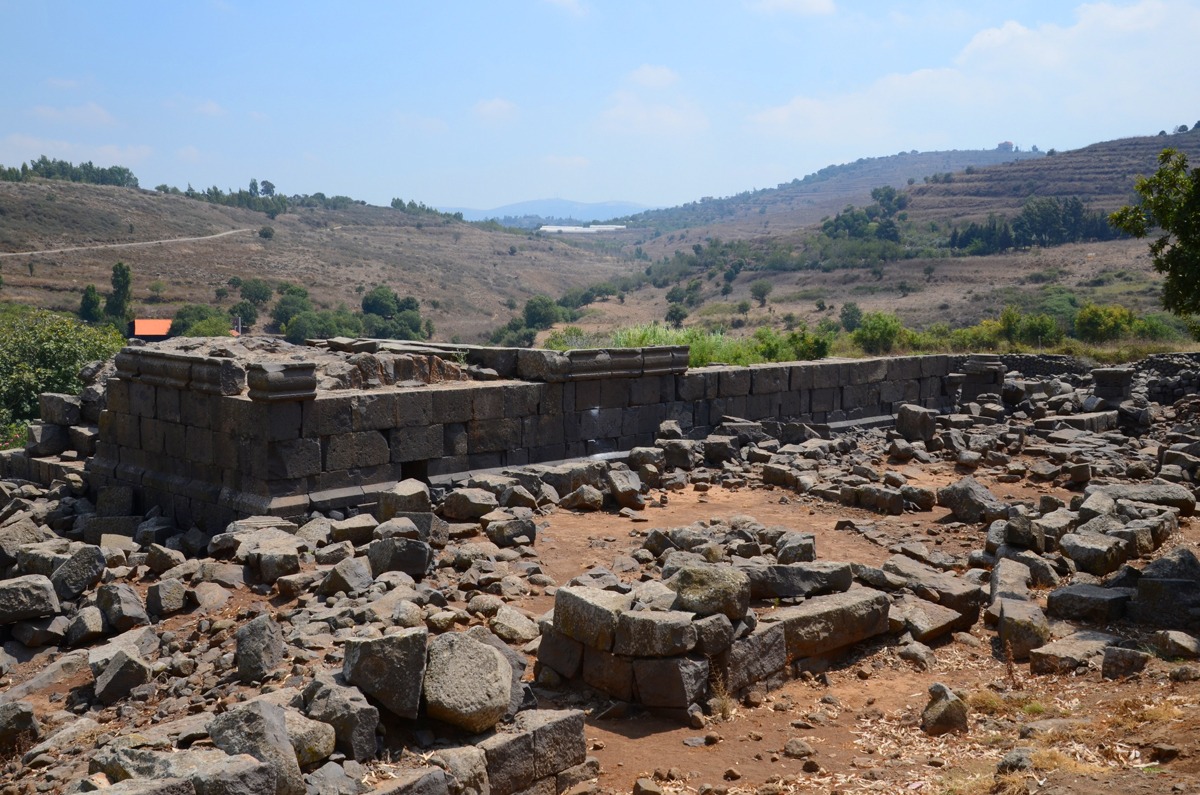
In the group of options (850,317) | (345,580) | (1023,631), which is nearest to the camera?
(1023,631)

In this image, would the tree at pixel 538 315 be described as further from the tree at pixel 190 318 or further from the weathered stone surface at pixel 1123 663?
the weathered stone surface at pixel 1123 663

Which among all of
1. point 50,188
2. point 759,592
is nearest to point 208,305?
point 50,188

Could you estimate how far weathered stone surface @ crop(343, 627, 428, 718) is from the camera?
4.92 metres

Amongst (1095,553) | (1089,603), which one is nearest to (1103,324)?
(1095,553)

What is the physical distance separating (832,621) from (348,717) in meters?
3.34

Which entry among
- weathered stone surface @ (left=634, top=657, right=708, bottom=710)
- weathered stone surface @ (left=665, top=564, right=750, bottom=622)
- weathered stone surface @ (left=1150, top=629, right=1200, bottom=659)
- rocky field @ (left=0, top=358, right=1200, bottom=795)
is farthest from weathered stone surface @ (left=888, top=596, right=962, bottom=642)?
weathered stone surface @ (left=634, top=657, right=708, bottom=710)

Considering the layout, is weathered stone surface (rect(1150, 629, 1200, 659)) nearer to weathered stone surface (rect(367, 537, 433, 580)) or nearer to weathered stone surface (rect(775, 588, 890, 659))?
weathered stone surface (rect(775, 588, 890, 659))

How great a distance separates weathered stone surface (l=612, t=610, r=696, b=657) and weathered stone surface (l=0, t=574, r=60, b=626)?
426cm

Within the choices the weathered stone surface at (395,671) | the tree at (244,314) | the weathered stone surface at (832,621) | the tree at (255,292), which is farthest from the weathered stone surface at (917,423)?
the tree at (255,292)

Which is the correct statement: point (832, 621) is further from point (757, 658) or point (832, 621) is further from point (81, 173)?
point (81, 173)

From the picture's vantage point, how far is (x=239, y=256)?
58906 millimetres

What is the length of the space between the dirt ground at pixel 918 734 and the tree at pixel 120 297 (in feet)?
137

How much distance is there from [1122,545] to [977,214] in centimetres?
7095

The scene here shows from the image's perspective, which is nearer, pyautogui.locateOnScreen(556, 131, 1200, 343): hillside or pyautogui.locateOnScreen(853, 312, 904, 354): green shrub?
pyautogui.locateOnScreen(853, 312, 904, 354): green shrub
